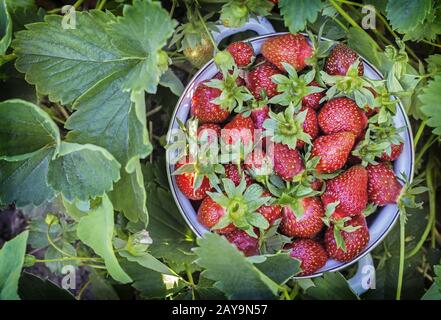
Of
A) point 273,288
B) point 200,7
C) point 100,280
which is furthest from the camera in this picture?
point 100,280

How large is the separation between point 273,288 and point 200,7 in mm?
436

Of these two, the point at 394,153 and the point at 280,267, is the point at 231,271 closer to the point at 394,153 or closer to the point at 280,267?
the point at 280,267

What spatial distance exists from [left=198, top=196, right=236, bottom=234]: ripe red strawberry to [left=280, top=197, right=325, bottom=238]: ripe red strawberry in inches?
3.1

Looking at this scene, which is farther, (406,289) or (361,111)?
(406,289)

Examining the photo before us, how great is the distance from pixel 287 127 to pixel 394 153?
17 centimetres

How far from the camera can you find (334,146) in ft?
3.03

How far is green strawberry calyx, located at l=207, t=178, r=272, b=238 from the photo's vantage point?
90 cm

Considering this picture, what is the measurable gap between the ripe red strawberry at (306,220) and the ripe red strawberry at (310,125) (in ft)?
0.27

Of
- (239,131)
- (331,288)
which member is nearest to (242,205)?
(239,131)

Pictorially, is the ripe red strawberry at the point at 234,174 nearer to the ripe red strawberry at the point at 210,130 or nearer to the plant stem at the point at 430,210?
the ripe red strawberry at the point at 210,130

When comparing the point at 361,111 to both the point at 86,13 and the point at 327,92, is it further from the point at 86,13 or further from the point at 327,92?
the point at 86,13

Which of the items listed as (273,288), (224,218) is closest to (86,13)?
(224,218)

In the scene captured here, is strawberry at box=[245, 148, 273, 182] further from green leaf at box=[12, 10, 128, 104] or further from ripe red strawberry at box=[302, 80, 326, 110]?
green leaf at box=[12, 10, 128, 104]

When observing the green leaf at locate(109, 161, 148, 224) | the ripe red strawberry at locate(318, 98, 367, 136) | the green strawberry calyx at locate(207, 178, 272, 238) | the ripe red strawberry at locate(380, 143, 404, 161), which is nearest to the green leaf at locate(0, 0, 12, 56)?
the green leaf at locate(109, 161, 148, 224)
